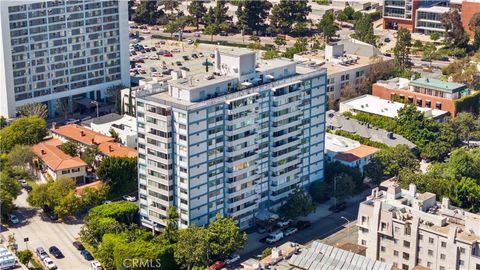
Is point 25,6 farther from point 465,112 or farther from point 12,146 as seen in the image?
point 465,112

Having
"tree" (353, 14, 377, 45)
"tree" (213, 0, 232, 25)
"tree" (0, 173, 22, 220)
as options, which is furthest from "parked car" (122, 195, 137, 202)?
"tree" (213, 0, 232, 25)

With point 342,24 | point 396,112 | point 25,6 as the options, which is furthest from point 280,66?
point 342,24

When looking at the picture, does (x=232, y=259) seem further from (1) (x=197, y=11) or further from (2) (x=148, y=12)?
(2) (x=148, y=12)

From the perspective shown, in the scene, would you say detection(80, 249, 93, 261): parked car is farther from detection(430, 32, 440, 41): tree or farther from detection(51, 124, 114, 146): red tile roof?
detection(430, 32, 440, 41): tree

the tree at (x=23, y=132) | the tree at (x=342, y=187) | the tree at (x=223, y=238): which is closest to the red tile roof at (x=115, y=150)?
the tree at (x=23, y=132)

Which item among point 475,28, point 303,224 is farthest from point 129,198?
point 475,28
